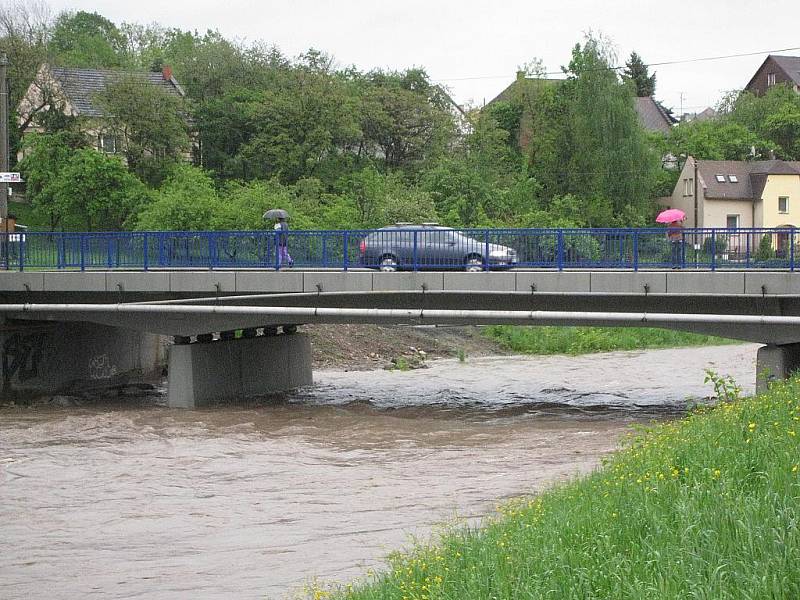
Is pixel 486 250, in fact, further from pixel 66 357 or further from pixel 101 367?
pixel 101 367

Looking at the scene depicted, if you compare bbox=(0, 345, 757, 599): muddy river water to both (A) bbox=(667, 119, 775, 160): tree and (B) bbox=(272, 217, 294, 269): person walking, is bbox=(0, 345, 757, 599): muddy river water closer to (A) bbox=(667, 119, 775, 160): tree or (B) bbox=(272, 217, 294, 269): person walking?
(B) bbox=(272, 217, 294, 269): person walking

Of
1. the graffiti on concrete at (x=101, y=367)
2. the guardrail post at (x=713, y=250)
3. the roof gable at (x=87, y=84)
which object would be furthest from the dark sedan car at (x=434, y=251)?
the roof gable at (x=87, y=84)

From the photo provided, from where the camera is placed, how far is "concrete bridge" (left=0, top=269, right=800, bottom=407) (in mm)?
24125

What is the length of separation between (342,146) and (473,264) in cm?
4144

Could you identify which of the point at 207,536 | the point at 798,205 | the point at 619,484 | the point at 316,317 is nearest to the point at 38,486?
the point at 207,536

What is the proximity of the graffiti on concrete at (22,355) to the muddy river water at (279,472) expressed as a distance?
2.39 meters

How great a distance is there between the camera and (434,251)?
26.3m

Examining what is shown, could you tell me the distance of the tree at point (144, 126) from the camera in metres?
61.2

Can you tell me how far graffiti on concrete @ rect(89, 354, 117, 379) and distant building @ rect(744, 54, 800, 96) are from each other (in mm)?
84995

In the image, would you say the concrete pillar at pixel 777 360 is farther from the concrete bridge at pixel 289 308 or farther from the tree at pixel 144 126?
the tree at pixel 144 126

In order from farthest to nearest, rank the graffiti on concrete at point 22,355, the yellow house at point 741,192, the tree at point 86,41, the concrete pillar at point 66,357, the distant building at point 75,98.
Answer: the tree at point 86,41 < the yellow house at point 741,192 < the distant building at point 75,98 < the concrete pillar at point 66,357 < the graffiti on concrete at point 22,355

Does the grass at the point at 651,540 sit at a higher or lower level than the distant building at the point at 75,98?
lower

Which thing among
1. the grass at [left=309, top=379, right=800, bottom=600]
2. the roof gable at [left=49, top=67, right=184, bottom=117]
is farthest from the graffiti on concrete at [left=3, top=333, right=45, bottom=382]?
the roof gable at [left=49, top=67, right=184, bottom=117]

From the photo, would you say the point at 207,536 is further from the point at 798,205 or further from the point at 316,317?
the point at 798,205
